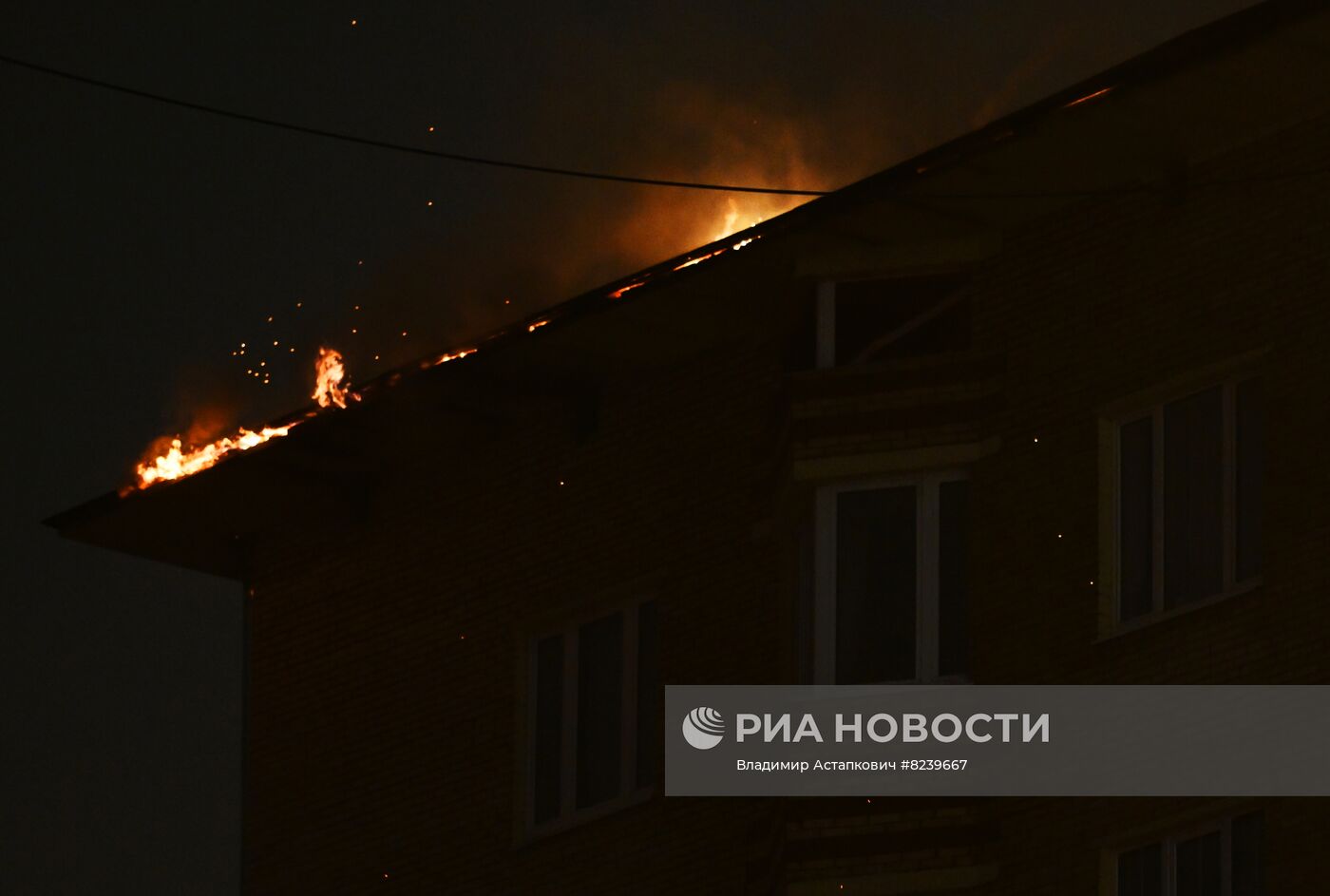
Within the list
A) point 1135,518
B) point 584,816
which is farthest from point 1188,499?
point 584,816

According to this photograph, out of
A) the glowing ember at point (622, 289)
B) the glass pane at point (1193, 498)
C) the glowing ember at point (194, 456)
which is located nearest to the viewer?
the glass pane at point (1193, 498)

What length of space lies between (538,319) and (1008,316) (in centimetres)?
385

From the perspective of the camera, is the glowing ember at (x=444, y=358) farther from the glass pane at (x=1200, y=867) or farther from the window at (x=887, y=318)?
the glass pane at (x=1200, y=867)

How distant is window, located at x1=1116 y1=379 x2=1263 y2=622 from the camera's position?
2006 centimetres

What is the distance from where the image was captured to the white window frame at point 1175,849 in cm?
1954

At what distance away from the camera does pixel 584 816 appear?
926 inches

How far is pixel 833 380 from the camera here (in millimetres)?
21922

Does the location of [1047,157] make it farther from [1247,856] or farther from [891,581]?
[1247,856]

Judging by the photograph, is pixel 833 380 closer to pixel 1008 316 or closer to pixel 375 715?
pixel 1008 316

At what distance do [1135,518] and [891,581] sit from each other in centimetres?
185

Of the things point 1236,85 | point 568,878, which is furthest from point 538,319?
point 1236,85

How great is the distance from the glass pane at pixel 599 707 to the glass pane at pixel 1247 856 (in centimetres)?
554

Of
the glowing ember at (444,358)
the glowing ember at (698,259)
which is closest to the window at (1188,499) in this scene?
the glowing ember at (698,259)

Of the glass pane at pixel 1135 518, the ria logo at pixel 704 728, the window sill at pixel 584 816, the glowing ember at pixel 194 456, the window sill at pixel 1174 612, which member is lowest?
the window sill at pixel 584 816
